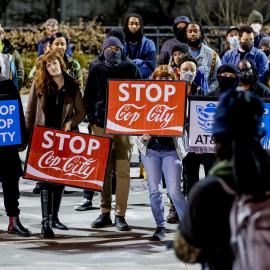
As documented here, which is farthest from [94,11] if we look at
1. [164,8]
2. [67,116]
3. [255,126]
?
[255,126]

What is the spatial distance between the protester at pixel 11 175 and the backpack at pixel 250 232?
4578 millimetres

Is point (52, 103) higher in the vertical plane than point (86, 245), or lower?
higher

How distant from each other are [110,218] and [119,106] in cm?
129

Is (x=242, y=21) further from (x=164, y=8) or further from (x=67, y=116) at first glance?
(x=67, y=116)

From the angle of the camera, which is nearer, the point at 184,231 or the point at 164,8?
the point at 184,231

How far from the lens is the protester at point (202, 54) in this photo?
30.2 ft

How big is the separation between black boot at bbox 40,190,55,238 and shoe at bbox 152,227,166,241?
3.38 feet

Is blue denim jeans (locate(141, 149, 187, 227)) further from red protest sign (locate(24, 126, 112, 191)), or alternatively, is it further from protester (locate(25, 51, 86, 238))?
protester (locate(25, 51, 86, 238))

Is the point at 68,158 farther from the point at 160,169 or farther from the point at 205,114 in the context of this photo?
the point at 205,114

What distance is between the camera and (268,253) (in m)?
3.07

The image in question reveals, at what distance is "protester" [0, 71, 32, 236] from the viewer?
24.4 feet

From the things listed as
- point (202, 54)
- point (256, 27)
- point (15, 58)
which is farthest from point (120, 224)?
point (256, 27)

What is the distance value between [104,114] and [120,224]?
3.91ft

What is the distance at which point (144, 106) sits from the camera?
24.7 ft
